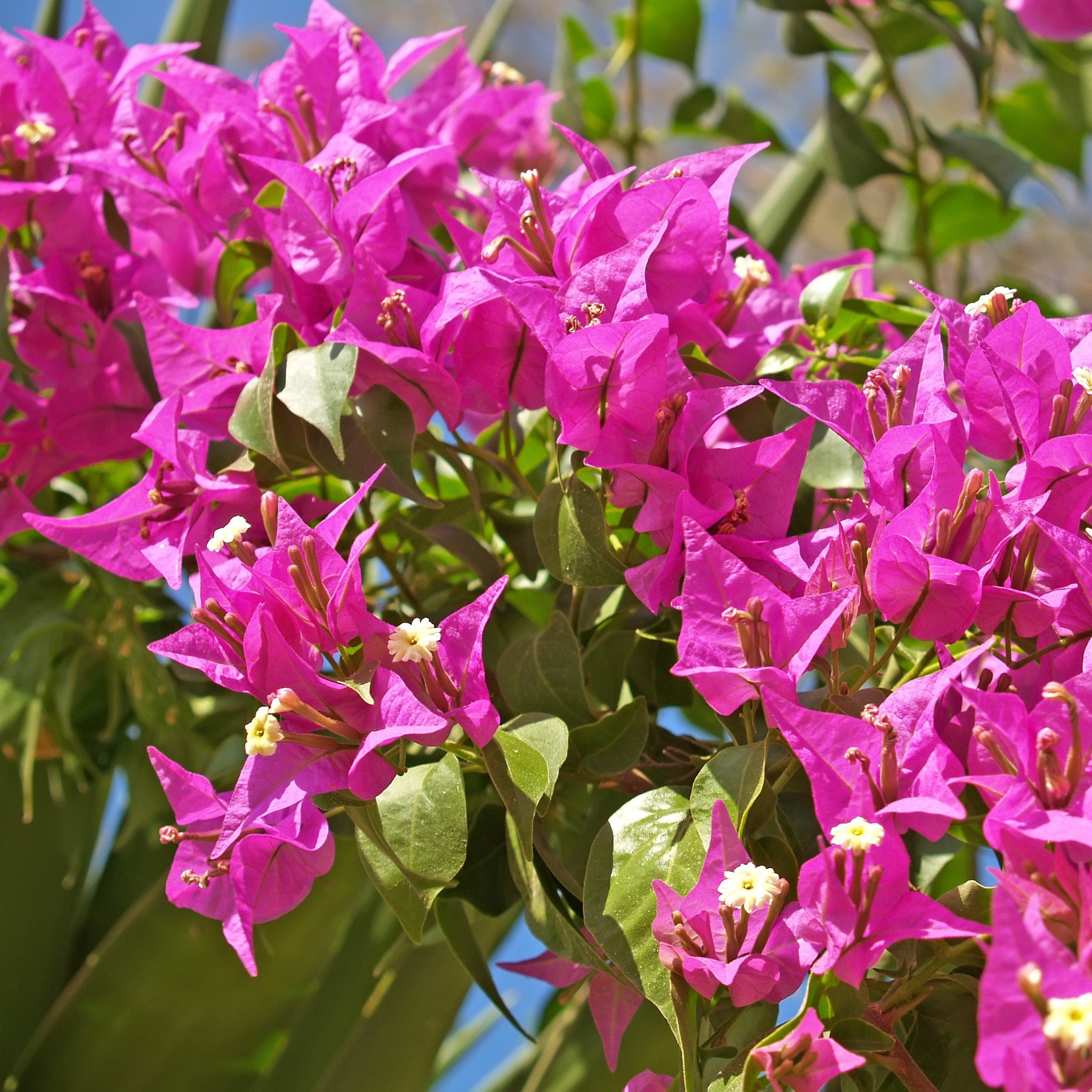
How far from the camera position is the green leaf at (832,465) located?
36 centimetres

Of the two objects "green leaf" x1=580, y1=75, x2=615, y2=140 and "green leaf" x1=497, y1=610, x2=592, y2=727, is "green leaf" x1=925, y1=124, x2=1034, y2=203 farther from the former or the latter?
"green leaf" x1=497, y1=610, x2=592, y2=727

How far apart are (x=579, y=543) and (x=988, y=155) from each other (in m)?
0.43

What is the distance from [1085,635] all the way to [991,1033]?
0.12 meters

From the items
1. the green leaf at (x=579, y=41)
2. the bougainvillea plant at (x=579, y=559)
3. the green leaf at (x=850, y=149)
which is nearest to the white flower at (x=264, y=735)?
the bougainvillea plant at (x=579, y=559)

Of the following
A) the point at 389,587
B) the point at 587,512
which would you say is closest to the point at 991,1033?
the point at 587,512

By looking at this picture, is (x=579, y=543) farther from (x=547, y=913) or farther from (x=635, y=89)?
(x=635, y=89)

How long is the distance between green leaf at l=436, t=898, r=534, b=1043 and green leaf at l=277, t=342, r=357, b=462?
0.14 metres

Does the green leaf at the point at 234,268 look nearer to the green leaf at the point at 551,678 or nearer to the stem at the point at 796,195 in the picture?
the green leaf at the point at 551,678

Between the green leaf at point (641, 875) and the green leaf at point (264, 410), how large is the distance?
13 centimetres

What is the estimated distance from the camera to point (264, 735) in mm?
275

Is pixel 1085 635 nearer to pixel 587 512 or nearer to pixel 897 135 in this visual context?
pixel 587 512

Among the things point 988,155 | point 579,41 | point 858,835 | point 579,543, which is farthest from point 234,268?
point 579,41

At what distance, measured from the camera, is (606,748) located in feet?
1.10

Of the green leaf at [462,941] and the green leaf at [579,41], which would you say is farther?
the green leaf at [579,41]
